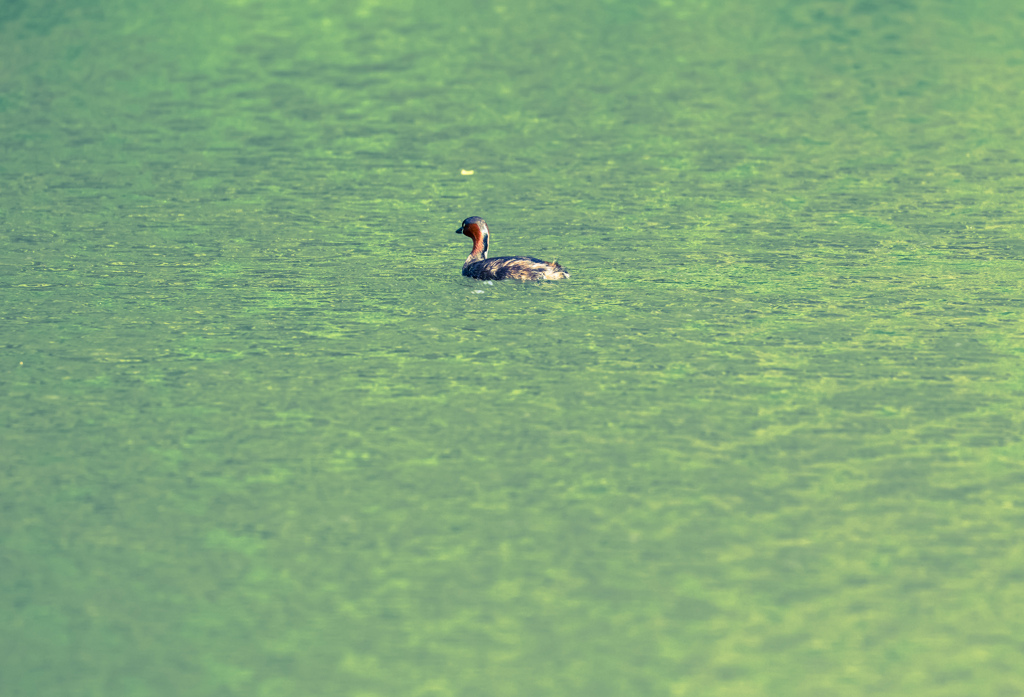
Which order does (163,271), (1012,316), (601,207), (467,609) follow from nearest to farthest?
(467,609) → (1012,316) → (163,271) → (601,207)

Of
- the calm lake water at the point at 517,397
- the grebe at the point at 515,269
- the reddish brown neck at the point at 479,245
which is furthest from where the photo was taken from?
the reddish brown neck at the point at 479,245

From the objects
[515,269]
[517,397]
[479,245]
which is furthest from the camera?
[479,245]

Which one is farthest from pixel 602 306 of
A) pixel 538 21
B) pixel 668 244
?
pixel 538 21

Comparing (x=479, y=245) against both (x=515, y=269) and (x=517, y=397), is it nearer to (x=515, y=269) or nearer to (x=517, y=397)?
(x=515, y=269)

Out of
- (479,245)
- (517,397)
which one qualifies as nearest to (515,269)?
(479,245)

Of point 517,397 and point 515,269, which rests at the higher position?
point 515,269

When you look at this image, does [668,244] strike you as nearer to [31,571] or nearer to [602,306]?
[602,306]

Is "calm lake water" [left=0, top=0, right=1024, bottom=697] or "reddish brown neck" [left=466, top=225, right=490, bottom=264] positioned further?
"reddish brown neck" [left=466, top=225, right=490, bottom=264]

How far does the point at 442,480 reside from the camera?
25.5 ft

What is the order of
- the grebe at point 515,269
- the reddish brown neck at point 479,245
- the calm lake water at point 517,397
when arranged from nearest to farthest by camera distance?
the calm lake water at point 517,397 → the grebe at point 515,269 → the reddish brown neck at point 479,245

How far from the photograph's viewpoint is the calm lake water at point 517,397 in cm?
632

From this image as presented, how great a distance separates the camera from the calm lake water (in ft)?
20.7

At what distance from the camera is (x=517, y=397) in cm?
888

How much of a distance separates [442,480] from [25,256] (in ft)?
19.3
